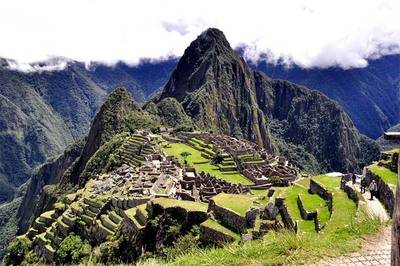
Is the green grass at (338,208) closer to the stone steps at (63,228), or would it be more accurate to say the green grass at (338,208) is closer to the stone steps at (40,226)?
the stone steps at (63,228)

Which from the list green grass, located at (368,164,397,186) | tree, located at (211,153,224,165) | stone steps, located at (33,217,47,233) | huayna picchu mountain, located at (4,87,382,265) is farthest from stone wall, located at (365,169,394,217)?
tree, located at (211,153,224,165)

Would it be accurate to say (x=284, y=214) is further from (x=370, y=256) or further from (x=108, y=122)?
(x=108, y=122)

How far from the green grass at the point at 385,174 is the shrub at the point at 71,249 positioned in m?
23.9

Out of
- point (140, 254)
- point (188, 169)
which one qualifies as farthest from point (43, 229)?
point (140, 254)

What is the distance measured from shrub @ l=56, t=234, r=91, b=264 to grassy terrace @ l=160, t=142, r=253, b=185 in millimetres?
30197

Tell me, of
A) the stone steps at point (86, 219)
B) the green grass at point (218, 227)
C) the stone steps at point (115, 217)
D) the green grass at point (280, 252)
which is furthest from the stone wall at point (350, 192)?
the stone steps at point (86, 219)

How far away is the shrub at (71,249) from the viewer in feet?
131

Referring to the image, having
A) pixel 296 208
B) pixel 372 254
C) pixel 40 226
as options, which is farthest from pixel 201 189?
pixel 372 254

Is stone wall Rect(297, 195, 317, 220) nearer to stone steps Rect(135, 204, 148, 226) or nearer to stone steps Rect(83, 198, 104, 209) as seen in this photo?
stone steps Rect(135, 204, 148, 226)

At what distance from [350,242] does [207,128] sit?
165 metres

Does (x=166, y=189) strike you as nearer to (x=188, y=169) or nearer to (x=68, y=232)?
(x=68, y=232)

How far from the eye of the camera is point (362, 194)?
925 inches

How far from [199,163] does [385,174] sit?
59.3 meters

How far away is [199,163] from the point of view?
82125 millimetres
